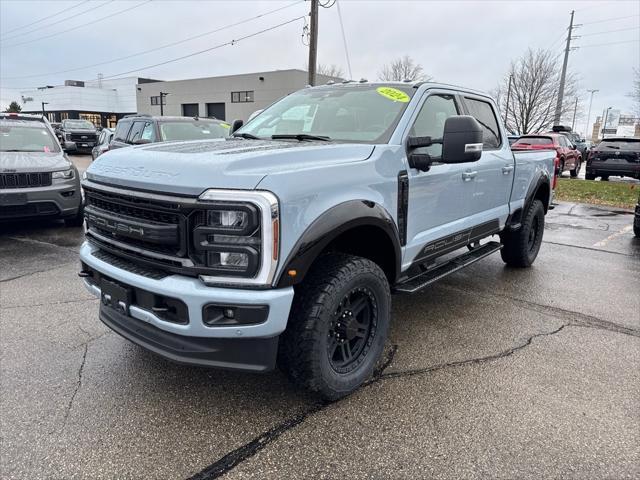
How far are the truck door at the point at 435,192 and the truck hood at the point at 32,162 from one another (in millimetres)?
5576

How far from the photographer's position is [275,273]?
2320 millimetres

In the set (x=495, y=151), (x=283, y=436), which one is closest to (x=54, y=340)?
(x=283, y=436)

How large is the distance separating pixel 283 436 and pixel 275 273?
2.98ft

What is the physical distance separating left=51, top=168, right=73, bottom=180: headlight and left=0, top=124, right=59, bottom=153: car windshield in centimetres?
84

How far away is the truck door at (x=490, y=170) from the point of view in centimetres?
428

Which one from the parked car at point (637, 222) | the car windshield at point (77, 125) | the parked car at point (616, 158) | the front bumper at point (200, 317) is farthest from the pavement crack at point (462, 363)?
the car windshield at point (77, 125)

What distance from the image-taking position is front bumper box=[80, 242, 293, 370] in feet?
7.49

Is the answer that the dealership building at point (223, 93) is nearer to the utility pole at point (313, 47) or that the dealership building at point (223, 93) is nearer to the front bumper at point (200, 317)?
the utility pole at point (313, 47)

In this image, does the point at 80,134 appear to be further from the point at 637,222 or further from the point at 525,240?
the point at 637,222

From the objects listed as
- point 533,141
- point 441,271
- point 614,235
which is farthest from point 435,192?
point 533,141

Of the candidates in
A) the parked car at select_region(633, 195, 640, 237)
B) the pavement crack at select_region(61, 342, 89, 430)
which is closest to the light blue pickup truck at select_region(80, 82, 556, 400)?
the pavement crack at select_region(61, 342, 89, 430)

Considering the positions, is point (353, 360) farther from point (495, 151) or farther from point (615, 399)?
point (495, 151)

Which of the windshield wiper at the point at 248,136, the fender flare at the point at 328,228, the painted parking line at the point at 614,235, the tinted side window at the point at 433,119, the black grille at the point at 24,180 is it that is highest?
the tinted side window at the point at 433,119

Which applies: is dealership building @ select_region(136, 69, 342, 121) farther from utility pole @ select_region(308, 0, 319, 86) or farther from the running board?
the running board
